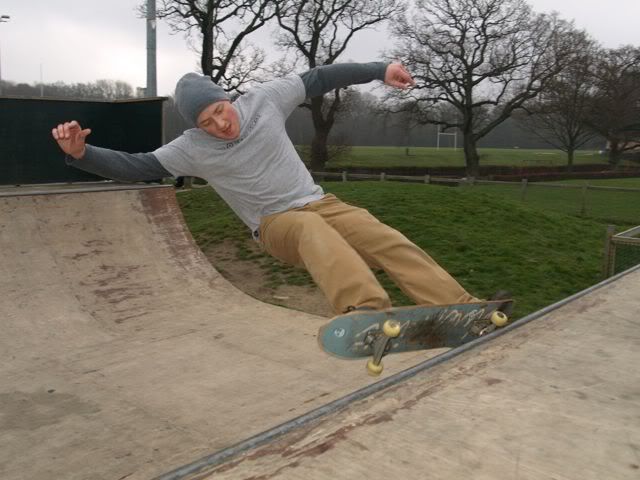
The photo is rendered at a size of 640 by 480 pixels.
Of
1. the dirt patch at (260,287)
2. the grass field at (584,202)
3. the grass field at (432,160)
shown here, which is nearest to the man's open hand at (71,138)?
the dirt patch at (260,287)

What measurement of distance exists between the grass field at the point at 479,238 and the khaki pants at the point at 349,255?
3991 mm

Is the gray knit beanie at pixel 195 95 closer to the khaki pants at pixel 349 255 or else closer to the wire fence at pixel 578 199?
the khaki pants at pixel 349 255

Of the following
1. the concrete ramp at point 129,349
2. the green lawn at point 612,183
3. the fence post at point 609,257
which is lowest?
the concrete ramp at point 129,349

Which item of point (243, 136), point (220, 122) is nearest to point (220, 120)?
point (220, 122)

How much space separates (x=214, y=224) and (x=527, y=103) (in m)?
25.2

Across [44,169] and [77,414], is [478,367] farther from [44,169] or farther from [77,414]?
[44,169]

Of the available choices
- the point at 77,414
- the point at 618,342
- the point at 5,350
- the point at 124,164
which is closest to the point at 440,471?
the point at 618,342

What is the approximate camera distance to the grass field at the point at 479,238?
7.69 metres

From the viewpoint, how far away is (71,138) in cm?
282

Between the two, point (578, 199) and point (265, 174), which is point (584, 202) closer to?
point (578, 199)

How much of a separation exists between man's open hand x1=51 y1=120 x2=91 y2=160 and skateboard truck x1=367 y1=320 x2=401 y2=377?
68.4 inches

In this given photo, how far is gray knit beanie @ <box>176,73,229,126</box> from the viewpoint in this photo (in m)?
2.97

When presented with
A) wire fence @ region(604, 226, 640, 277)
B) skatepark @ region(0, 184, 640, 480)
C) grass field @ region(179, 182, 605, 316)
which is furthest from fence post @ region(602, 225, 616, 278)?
skatepark @ region(0, 184, 640, 480)

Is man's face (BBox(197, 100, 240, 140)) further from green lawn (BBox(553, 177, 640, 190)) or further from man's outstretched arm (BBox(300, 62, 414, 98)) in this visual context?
green lawn (BBox(553, 177, 640, 190))
